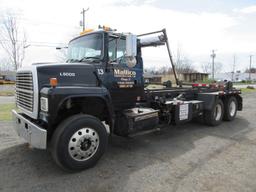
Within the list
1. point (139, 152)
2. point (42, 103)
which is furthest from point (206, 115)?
point (42, 103)

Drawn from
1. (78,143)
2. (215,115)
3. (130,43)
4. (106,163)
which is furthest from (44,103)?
(215,115)

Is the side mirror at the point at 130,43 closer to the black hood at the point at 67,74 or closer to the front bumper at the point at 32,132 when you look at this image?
the black hood at the point at 67,74

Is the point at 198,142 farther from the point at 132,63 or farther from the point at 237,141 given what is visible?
the point at 132,63

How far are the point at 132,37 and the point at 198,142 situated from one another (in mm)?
3143

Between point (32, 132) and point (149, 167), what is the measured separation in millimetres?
2126

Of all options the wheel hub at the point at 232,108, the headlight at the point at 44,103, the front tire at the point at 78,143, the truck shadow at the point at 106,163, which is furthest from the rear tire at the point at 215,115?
the headlight at the point at 44,103

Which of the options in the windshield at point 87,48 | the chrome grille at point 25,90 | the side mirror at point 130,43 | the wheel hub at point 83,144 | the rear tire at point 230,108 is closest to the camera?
the wheel hub at point 83,144

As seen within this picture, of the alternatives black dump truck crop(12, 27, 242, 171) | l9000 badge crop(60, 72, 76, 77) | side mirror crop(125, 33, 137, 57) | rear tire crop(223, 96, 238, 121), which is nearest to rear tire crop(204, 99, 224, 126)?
rear tire crop(223, 96, 238, 121)

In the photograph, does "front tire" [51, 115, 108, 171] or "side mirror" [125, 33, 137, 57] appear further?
"side mirror" [125, 33, 137, 57]

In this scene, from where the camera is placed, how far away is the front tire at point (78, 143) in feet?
11.8

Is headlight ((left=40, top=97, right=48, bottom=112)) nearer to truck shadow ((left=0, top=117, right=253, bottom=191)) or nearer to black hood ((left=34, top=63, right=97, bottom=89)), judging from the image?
black hood ((left=34, top=63, right=97, bottom=89))

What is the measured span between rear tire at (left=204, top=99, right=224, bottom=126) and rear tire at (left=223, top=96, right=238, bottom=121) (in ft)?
1.11

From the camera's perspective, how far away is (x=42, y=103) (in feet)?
11.8

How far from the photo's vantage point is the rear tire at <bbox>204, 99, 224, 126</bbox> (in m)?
7.10
